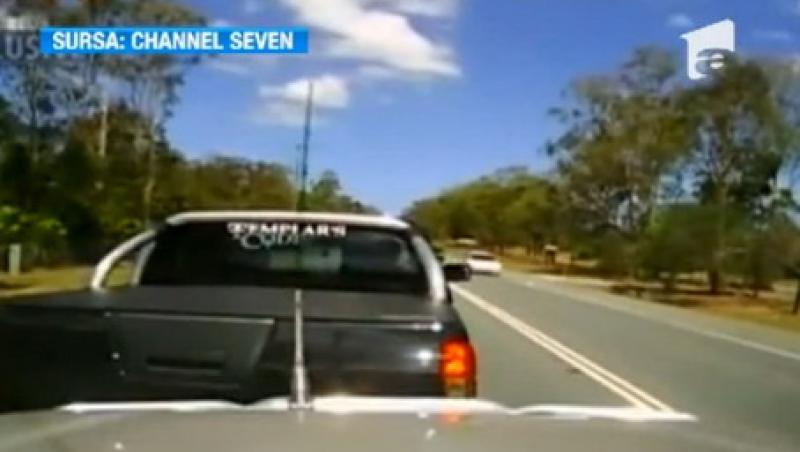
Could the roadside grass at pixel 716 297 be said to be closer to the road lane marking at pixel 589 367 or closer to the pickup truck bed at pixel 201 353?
the road lane marking at pixel 589 367

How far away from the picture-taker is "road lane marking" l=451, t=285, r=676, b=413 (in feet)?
44.4

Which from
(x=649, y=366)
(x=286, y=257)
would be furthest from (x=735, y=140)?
(x=286, y=257)

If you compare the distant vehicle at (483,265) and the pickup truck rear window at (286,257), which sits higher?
the pickup truck rear window at (286,257)

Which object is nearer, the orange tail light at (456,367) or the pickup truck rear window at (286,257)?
the orange tail light at (456,367)

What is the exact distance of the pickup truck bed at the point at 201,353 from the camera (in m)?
5.86

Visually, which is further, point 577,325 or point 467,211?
point 467,211

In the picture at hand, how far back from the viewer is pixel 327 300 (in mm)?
6820

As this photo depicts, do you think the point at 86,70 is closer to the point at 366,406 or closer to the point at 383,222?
the point at 383,222

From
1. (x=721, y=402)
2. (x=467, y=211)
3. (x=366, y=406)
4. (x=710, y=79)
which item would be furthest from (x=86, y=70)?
(x=467, y=211)

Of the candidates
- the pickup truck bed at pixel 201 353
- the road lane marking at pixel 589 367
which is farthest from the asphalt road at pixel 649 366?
the pickup truck bed at pixel 201 353

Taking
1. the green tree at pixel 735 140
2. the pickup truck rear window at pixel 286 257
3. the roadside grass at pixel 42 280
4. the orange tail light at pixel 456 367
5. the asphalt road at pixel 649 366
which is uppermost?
the green tree at pixel 735 140

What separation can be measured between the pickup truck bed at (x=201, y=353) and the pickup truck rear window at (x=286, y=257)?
2.14m

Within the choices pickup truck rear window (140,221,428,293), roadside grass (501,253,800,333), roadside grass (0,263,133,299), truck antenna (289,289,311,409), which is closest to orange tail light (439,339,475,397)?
truck antenna (289,289,311,409)

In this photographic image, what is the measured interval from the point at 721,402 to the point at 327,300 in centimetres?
802
